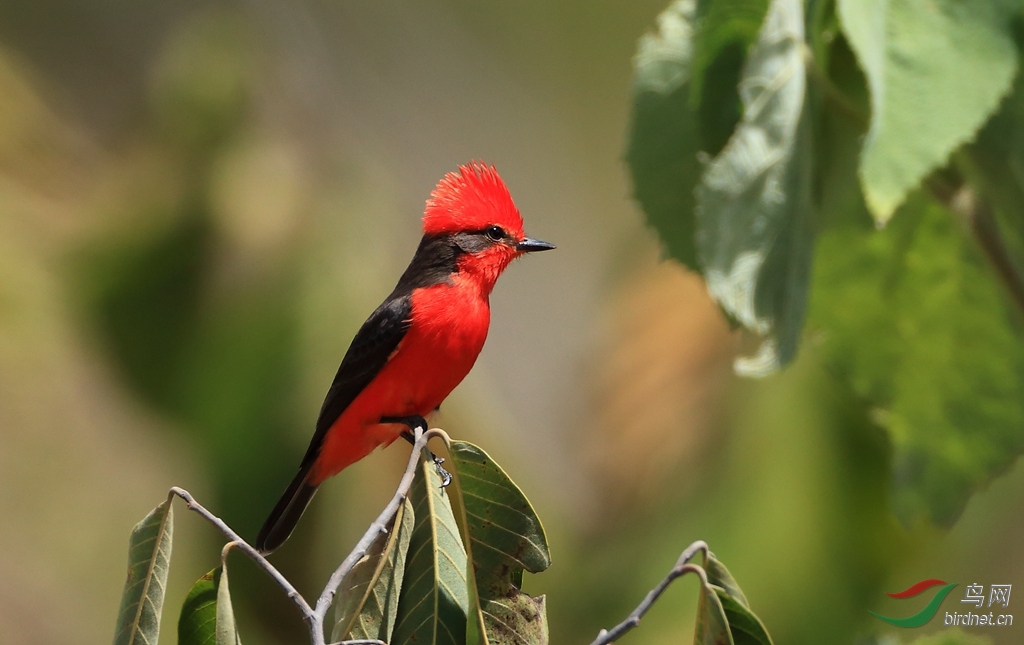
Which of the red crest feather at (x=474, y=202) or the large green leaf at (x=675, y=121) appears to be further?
the red crest feather at (x=474, y=202)

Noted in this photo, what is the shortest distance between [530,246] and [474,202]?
12cm

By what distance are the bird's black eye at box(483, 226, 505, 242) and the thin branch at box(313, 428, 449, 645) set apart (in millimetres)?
537

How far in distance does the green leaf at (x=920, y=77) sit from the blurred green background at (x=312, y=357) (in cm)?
71

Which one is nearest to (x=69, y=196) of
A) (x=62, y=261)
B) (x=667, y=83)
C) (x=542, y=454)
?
(x=62, y=261)

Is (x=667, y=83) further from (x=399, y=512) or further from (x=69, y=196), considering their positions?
(x=69, y=196)

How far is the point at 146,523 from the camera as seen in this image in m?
1.10

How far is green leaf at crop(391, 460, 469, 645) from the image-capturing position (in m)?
1.12

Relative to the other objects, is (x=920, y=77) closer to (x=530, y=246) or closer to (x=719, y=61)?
(x=719, y=61)

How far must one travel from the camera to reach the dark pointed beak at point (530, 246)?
1558mm

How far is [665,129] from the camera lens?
1.51 m

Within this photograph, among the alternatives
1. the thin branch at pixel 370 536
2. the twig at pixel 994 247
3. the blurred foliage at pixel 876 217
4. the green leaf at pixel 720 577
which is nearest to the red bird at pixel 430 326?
the blurred foliage at pixel 876 217

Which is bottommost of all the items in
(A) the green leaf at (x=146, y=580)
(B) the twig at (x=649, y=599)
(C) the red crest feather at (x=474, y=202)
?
(B) the twig at (x=649, y=599)

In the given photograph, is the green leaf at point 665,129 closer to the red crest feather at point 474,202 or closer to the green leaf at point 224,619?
the red crest feather at point 474,202

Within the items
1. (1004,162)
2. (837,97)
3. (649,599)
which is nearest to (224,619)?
(649,599)
